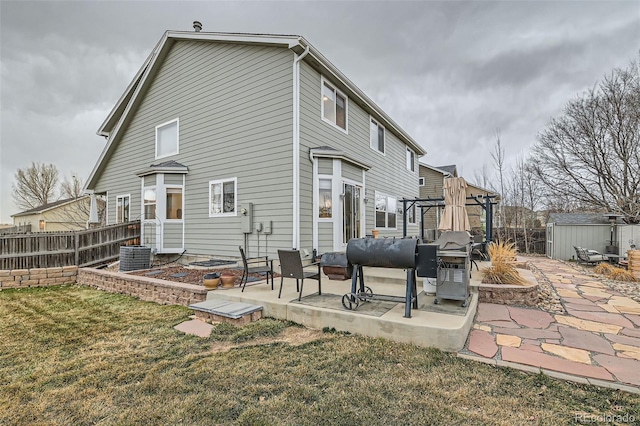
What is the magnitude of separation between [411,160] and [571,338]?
13.1 m

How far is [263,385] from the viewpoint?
2701mm

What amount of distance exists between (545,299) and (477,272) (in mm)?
1322

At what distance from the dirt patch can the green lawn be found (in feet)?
0.10

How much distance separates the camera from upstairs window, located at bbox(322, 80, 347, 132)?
8930 mm

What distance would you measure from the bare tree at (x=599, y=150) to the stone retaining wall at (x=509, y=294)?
1030 cm

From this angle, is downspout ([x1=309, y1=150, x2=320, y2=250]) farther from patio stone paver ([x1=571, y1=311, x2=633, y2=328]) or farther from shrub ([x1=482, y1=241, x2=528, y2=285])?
patio stone paver ([x1=571, y1=311, x2=633, y2=328])

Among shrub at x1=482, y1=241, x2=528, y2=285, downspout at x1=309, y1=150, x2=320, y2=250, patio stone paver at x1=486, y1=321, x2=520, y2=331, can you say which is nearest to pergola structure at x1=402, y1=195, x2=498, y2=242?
shrub at x1=482, y1=241, x2=528, y2=285

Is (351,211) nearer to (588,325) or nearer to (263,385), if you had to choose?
(588,325)

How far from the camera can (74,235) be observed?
27.6 feet

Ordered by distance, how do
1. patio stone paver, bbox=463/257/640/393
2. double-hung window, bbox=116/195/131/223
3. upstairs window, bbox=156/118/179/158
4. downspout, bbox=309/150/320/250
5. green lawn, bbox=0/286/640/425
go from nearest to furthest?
1. green lawn, bbox=0/286/640/425
2. patio stone paver, bbox=463/257/640/393
3. downspout, bbox=309/150/320/250
4. upstairs window, bbox=156/118/179/158
5. double-hung window, bbox=116/195/131/223

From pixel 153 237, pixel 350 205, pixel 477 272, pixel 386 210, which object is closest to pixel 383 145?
pixel 386 210

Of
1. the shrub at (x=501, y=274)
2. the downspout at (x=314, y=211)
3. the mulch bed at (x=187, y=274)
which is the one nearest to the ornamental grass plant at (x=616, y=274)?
the shrub at (x=501, y=274)

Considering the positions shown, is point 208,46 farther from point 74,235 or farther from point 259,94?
point 74,235

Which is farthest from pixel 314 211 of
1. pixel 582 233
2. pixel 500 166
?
pixel 500 166
